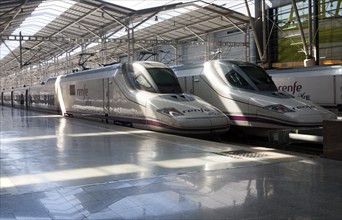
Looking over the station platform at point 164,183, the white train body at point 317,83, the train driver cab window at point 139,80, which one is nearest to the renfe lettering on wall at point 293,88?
the white train body at point 317,83

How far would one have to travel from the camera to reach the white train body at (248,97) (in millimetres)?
11039

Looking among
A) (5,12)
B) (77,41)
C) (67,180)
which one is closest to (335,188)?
(67,180)

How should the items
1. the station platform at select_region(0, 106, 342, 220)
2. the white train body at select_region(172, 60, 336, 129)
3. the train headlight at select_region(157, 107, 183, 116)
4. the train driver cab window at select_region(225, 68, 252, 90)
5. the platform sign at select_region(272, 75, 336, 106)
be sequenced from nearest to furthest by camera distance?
the station platform at select_region(0, 106, 342, 220)
the white train body at select_region(172, 60, 336, 129)
the train headlight at select_region(157, 107, 183, 116)
the train driver cab window at select_region(225, 68, 252, 90)
the platform sign at select_region(272, 75, 336, 106)

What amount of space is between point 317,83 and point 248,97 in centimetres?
461

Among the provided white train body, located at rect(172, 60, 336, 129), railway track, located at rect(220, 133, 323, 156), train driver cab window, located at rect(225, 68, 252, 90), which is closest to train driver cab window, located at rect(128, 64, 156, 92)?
white train body, located at rect(172, 60, 336, 129)

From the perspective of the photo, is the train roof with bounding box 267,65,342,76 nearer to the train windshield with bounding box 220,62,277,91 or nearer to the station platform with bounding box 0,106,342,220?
the train windshield with bounding box 220,62,277,91

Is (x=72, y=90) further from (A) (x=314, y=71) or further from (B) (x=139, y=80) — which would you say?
(A) (x=314, y=71)

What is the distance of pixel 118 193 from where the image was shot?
198 inches

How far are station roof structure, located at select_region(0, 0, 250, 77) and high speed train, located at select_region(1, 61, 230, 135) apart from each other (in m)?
11.5

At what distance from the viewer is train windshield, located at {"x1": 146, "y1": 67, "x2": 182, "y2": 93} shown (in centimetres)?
1284

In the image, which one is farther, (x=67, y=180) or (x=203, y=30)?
(x=203, y=30)

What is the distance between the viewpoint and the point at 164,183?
550 centimetres

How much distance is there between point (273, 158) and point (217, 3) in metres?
23.6

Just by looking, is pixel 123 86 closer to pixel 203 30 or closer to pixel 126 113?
pixel 126 113
